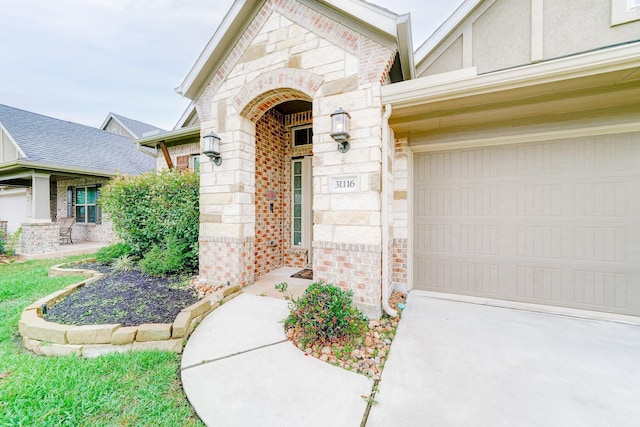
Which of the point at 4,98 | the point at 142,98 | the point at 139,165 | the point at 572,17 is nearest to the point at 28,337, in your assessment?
the point at 572,17

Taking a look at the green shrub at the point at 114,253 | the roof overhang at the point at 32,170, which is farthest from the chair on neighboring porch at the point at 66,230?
the green shrub at the point at 114,253

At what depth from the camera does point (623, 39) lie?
2.99 meters

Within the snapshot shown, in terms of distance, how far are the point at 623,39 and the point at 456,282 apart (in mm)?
3762

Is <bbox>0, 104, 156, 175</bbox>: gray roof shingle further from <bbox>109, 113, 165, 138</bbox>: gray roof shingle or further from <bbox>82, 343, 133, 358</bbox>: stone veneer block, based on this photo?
<bbox>82, 343, 133, 358</bbox>: stone veneer block

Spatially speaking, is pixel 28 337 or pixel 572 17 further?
pixel 572 17

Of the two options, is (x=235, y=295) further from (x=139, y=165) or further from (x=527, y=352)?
(x=139, y=165)

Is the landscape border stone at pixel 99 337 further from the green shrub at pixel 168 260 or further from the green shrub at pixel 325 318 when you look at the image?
the green shrub at pixel 168 260

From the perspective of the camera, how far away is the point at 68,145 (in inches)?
393

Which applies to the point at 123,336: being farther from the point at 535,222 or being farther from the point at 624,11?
the point at 624,11

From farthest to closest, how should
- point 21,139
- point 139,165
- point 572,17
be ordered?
1. point 139,165
2. point 21,139
3. point 572,17

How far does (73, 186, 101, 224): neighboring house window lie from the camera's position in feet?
34.2

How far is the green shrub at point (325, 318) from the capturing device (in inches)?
103

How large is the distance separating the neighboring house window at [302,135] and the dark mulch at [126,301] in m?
3.74

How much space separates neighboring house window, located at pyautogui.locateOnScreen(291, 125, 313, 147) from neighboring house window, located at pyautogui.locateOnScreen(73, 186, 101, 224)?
1005 cm
